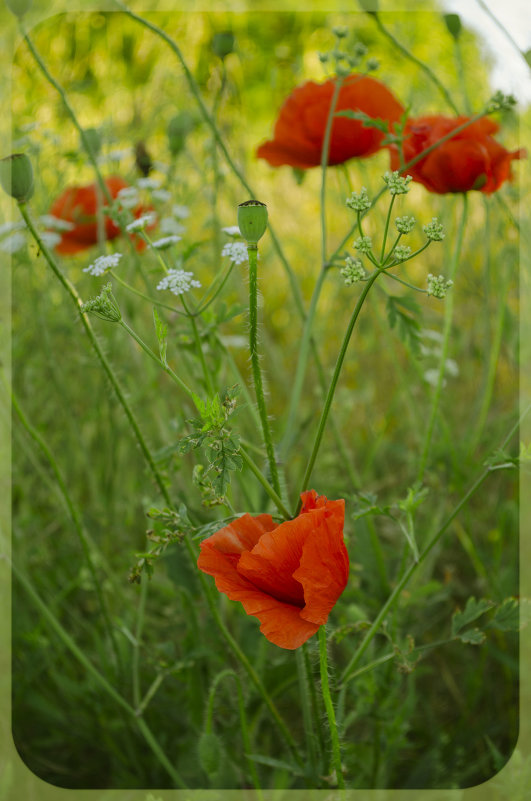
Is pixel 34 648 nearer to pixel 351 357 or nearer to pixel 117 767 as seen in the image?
pixel 117 767

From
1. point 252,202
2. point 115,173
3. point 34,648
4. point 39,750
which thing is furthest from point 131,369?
point 252,202

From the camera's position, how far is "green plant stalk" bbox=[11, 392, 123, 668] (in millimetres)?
599

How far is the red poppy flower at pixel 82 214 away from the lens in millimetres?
967

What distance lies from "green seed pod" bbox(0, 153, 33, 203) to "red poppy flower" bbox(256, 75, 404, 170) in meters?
0.26

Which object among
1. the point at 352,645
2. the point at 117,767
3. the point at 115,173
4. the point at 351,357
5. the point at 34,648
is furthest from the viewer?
the point at 351,357

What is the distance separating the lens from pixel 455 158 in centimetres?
62

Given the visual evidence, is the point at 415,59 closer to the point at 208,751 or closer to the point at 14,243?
the point at 14,243

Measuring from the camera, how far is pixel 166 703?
82 centimetres

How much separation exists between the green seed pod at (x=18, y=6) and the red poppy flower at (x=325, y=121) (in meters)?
0.23

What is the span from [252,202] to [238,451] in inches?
5.7

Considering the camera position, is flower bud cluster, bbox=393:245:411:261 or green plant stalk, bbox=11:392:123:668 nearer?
flower bud cluster, bbox=393:245:411:261

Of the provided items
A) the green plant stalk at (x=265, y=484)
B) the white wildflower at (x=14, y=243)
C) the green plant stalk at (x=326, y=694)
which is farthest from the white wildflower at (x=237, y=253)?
the white wildflower at (x=14, y=243)

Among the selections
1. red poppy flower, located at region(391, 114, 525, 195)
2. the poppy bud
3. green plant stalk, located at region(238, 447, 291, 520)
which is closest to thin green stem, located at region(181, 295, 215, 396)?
green plant stalk, located at region(238, 447, 291, 520)

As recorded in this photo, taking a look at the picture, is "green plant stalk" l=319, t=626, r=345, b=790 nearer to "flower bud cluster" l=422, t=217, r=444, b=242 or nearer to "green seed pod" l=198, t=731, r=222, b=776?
"green seed pod" l=198, t=731, r=222, b=776
